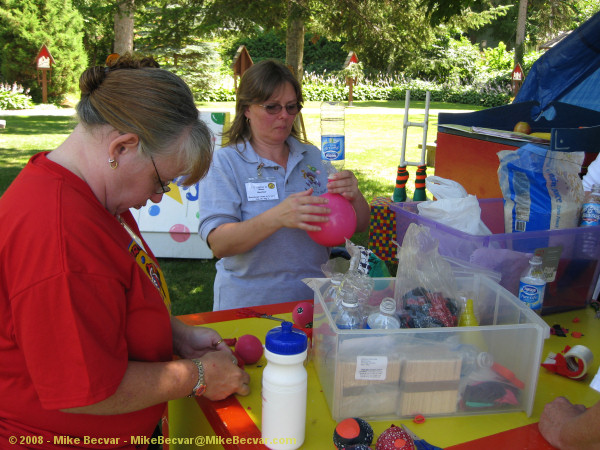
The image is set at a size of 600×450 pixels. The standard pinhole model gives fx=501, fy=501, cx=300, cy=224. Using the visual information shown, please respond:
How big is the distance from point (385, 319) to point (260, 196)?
107 centimetres

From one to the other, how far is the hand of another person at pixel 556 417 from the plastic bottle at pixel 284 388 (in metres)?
0.58

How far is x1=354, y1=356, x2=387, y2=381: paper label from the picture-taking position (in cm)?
114

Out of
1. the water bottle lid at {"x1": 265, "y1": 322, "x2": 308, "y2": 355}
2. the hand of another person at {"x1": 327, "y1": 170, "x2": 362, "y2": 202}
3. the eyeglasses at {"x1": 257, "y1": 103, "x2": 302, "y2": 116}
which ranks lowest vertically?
the water bottle lid at {"x1": 265, "y1": 322, "x2": 308, "y2": 355}

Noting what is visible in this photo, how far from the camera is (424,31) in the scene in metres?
6.70

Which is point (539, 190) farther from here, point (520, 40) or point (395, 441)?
point (520, 40)

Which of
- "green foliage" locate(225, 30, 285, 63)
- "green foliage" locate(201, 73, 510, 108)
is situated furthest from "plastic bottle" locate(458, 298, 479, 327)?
"green foliage" locate(225, 30, 285, 63)

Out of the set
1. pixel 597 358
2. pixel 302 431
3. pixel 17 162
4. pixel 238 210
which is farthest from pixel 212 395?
pixel 17 162

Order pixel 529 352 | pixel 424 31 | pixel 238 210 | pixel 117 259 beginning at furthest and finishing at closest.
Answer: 1. pixel 424 31
2. pixel 238 210
3. pixel 529 352
4. pixel 117 259

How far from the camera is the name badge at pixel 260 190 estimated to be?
85.0 inches

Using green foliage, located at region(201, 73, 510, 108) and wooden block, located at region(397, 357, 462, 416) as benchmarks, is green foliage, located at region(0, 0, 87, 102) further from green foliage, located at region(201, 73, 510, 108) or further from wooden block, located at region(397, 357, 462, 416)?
wooden block, located at region(397, 357, 462, 416)

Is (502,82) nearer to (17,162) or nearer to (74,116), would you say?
(17,162)

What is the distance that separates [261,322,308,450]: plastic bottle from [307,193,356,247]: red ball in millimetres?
755

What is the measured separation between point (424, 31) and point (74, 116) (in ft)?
20.8

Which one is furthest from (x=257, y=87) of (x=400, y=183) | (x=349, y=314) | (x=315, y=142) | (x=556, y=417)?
(x=315, y=142)
